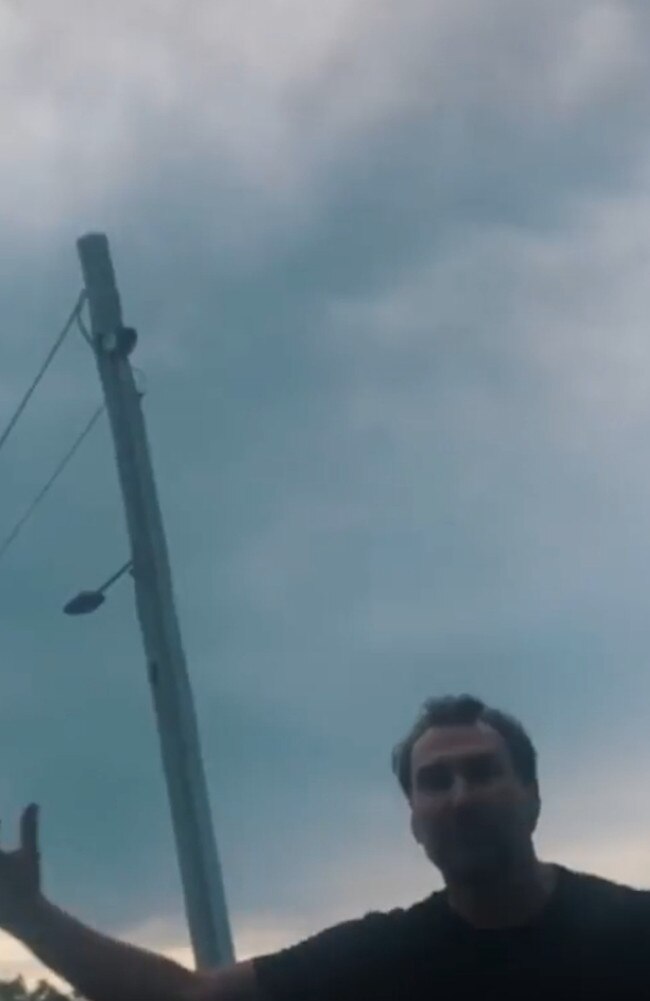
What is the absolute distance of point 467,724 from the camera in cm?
367

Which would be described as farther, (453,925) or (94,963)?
(94,963)

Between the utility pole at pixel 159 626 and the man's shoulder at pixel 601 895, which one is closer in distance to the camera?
the man's shoulder at pixel 601 895

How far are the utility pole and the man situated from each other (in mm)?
5779

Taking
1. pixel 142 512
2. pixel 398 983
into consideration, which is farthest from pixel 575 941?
pixel 142 512

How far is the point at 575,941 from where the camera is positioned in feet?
11.6

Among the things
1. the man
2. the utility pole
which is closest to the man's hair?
the man

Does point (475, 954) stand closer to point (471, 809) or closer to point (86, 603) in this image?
point (471, 809)

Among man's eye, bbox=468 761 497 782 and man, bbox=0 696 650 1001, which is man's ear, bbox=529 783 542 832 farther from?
man's eye, bbox=468 761 497 782

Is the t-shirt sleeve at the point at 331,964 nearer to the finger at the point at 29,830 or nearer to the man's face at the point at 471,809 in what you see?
the man's face at the point at 471,809

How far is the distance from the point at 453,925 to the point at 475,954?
3.1 inches

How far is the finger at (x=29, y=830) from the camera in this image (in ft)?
12.3

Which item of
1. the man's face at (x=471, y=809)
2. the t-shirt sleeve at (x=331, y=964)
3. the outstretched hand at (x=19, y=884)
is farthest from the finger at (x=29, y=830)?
the man's face at (x=471, y=809)

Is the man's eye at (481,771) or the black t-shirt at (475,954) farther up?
the man's eye at (481,771)

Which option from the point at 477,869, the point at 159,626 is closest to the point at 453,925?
the point at 477,869
